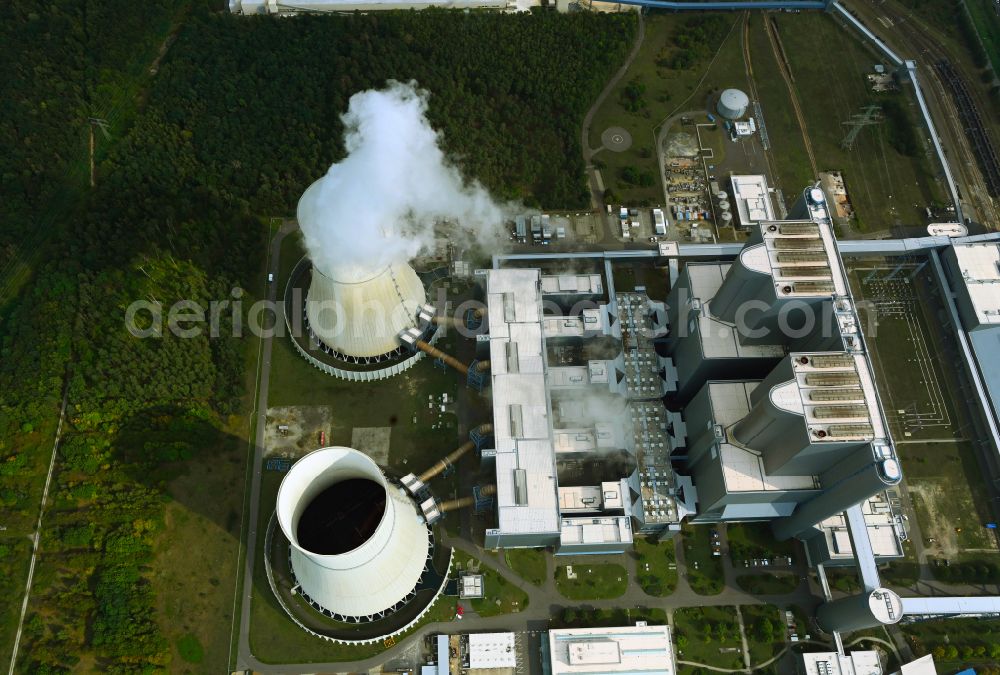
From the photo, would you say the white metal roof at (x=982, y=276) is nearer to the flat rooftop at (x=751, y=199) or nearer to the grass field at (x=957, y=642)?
the flat rooftop at (x=751, y=199)

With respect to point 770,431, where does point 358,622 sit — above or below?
below

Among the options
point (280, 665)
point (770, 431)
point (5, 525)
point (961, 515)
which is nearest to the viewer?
point (770, 431)

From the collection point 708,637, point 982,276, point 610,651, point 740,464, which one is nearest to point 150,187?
point 610,651

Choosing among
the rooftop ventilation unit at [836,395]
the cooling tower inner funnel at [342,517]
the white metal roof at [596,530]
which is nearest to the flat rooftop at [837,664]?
the white metal roof at [596,530]

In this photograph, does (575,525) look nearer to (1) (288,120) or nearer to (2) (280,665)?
(2) (280,665)

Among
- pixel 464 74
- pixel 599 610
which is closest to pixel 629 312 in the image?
pixel 599 610

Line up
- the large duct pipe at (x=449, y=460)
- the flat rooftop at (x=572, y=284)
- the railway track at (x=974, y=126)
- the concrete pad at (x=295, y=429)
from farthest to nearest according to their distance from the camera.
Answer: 1. the railway track at (x=974, y=126)
2. the flat rooftop at (x=572, y=284)
3. the concrete pad at (x=295, y=429)
4. the large duct pipe at (x=449, y=460)

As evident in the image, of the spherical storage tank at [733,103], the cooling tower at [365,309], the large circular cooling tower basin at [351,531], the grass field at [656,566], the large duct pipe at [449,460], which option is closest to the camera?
the large circular cooling tower basin at [351,531]
